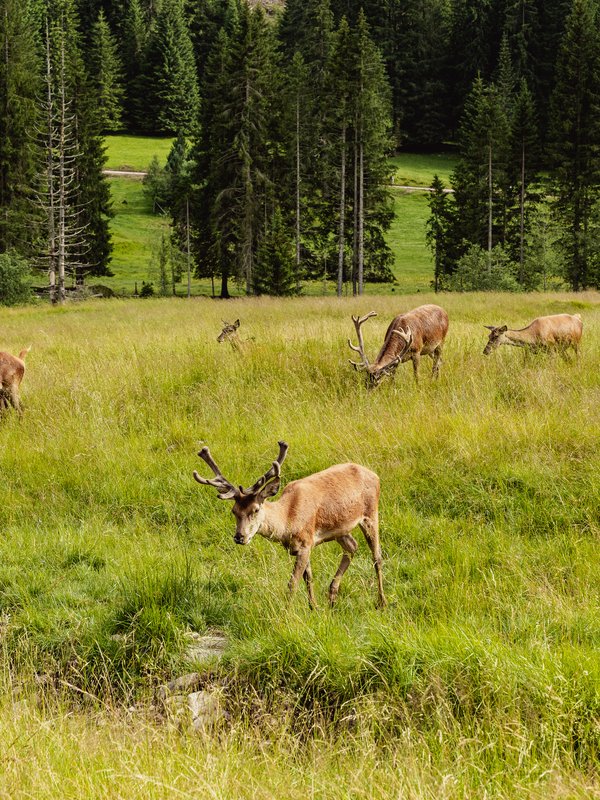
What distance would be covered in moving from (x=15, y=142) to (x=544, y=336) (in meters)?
40.4

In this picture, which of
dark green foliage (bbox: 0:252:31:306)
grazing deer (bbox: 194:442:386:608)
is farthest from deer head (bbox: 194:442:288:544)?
dark green foliage (bbox: 0:252:31:306)

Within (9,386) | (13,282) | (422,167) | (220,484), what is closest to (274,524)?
(220,484)

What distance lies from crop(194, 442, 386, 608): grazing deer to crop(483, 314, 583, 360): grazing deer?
681cm

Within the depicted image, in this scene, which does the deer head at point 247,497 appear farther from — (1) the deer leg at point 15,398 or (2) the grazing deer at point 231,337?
(2) the grazing deer at point 231,337

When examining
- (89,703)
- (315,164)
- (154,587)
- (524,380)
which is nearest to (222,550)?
(154,587)

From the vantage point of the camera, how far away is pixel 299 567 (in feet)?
17.1

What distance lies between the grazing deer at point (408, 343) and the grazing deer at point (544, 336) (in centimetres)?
78

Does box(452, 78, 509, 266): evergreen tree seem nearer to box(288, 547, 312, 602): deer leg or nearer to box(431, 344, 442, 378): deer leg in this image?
box(431, 344, 442, 378): deer leg

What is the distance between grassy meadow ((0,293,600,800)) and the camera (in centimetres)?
353

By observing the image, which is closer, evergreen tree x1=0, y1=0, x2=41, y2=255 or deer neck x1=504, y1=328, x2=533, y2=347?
deer neck x1=504, y1=328, x2=533, y2=347

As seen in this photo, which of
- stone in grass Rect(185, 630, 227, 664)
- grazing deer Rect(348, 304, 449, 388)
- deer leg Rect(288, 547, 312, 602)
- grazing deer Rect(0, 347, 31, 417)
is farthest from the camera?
grazing deer Rect(348, 304, 449, 388)

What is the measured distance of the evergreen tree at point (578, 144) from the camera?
135 feet

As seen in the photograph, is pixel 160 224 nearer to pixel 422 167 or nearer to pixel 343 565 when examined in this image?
pixel 422 167

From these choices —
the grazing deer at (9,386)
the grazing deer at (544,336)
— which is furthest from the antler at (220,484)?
the grazing deer at (544,336)
